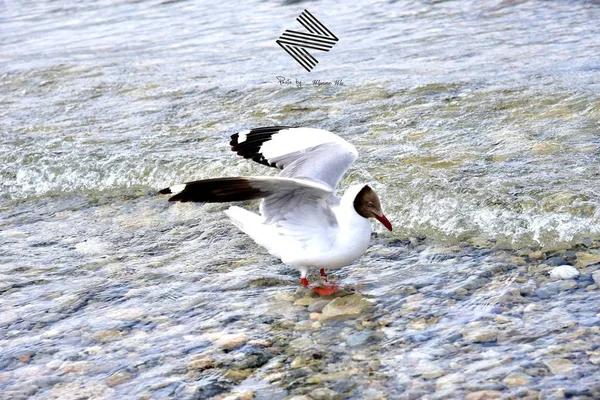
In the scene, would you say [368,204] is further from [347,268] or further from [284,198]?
[347,268]

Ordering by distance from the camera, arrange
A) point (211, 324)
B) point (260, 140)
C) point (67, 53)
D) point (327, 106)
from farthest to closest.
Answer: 1. point (67, 53)
2. point (327, 106)
3. point (260, 140)
4. point (211, 324)

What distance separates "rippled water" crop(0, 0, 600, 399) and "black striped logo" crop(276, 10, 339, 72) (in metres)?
0.26

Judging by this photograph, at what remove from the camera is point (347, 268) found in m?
5.35

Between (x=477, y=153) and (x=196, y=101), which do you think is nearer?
(x=477, y=153)

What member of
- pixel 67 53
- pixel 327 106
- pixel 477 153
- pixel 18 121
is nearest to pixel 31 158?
pixel 18 121

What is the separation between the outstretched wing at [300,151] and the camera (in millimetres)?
5289

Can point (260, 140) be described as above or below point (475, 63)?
above

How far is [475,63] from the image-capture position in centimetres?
982

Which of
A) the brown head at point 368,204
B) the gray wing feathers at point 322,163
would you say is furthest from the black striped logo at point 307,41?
the brown head at point 368,204

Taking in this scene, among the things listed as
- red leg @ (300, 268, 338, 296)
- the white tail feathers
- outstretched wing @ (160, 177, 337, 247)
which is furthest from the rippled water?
outstretched wing @ (160, 177, 337, 247)

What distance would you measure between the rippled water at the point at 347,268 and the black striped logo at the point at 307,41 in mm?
260

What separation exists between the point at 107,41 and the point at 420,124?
8.21 meters

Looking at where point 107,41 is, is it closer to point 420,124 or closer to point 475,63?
point 475,63

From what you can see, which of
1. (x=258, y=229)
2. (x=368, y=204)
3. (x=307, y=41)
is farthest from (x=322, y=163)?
(x=307, y=41)
